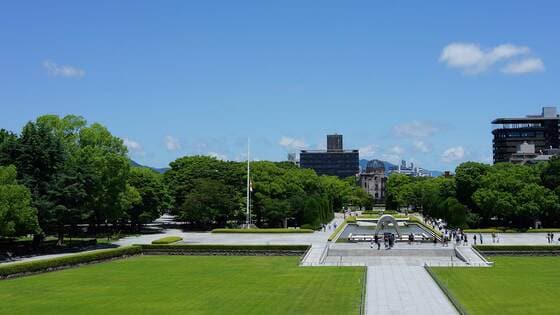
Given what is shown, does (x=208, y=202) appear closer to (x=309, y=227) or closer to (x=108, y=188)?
(x=309, y=227)

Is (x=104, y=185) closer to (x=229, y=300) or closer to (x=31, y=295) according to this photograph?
(x=31, y=295)

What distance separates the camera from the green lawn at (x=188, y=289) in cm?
2962

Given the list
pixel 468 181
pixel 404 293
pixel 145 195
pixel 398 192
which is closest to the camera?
pixel 404 293

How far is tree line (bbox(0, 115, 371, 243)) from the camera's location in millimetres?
52656

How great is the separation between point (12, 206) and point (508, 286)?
33.2 m

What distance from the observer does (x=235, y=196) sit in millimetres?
86875

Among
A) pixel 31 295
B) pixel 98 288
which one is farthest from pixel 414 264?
pixel 31 295

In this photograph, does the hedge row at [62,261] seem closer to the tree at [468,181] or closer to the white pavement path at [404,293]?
the white pavement path at [404,293]

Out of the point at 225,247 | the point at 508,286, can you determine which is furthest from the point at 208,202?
the point at 508,286

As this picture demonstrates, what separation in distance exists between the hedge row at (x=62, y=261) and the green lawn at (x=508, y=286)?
2540 cm

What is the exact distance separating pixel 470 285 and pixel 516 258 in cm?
1735

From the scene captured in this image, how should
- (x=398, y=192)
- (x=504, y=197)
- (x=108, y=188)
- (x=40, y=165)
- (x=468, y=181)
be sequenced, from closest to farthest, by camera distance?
(x=40, y=165), (x=108, y=188), (x=504, y=197), (x=468, y=181), (x=398, y=192)

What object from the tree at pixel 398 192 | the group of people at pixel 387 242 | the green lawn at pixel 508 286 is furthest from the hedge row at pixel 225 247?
the tree at pixel 398 192

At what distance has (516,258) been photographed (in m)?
51.1
